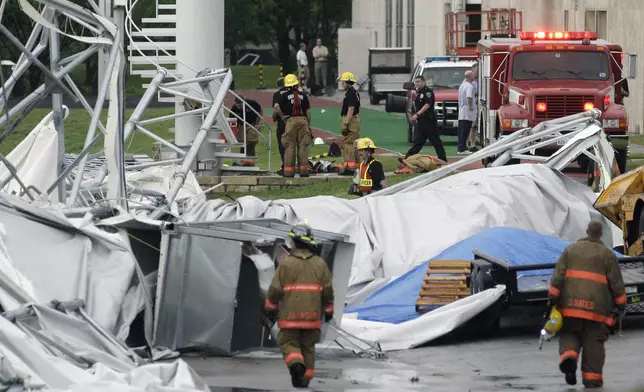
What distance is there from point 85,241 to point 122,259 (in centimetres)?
38

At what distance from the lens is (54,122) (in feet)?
53.1

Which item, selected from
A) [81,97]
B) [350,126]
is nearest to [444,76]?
[350,126]

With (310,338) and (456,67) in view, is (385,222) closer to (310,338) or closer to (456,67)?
(310,338)

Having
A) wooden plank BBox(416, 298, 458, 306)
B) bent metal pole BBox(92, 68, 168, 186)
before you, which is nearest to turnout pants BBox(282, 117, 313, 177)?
bent metal pole BBox(92, 68, 168, 186)

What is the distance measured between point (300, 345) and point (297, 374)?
10.0 inches

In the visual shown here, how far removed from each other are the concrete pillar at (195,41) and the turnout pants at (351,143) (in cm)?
344

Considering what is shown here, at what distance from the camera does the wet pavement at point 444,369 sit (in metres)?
11.9

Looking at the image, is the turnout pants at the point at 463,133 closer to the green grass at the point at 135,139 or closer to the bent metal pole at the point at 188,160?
the green grass at the point at 135,139

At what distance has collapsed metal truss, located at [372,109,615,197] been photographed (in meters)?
20.2

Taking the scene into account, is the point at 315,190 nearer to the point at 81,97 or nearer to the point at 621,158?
the point at 621,158

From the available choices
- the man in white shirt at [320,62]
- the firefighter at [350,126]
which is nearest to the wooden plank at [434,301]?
the firefighter at [350,126]

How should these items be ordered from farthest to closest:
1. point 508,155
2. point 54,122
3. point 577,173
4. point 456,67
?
point 456,67 → point 577,173 → point 508,155 → point 54,122

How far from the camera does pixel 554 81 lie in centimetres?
2717

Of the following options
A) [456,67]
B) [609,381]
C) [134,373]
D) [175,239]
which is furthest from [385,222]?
[456,67]
